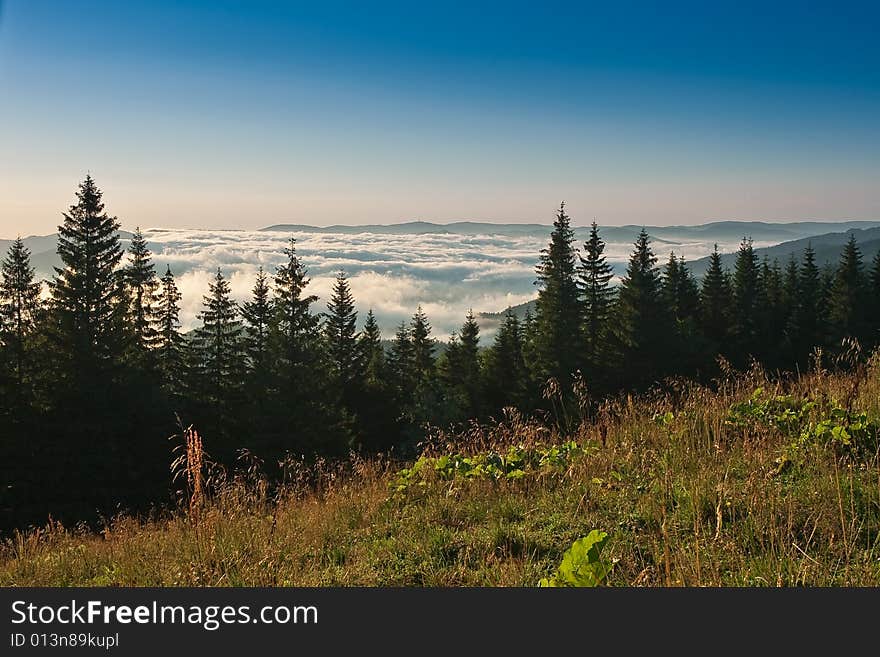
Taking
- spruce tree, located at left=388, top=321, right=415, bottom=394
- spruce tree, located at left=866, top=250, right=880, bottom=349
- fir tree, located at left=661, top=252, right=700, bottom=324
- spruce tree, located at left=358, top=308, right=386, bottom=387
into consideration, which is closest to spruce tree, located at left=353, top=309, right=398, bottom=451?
spruce tree, located at left=358, top=308, right=386, bottom=387

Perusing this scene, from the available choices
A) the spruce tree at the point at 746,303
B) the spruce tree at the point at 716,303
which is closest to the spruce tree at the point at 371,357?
the spruce tree at the point at 716,303

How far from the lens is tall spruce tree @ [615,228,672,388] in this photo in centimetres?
3931

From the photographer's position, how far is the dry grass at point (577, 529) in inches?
135

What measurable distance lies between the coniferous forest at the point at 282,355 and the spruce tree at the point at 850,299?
15 centimetres

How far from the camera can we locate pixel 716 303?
179 feet

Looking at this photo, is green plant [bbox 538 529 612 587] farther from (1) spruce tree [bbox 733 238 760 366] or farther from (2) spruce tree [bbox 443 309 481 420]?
Result: (1) spruce tree [bbox 733 238 760 366]

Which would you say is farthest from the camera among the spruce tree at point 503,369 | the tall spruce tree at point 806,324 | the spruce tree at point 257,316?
the tall spruce tree at point 806,324

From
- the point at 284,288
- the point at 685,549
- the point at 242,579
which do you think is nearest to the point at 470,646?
the point at 685,549

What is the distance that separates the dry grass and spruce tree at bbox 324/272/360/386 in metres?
36.5

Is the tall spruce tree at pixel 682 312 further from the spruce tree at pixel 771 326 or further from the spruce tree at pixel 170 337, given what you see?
the spruce tree at pixel 170 337

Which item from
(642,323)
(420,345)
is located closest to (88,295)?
(642,323)

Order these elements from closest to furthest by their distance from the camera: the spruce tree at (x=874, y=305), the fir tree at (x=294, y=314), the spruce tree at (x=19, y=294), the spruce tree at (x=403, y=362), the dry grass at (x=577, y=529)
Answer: the dry grass at (x=577, y=529) < the spruce tree at (x=19, y=294) < the fir tree at (x=294, y=314) < the spruce tree at (x=874, y=305) < the spruce tree at (x=403, y=362)

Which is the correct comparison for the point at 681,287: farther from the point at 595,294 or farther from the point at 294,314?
the point at 294,314

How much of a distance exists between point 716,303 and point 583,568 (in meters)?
57.1
